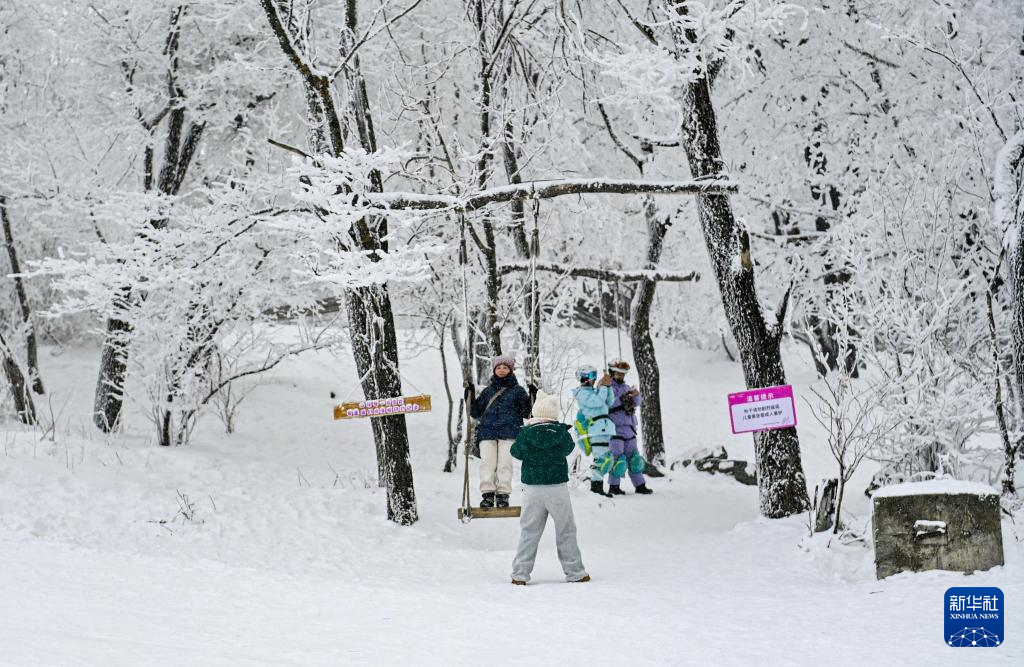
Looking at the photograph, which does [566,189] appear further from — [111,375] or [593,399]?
[111,375]

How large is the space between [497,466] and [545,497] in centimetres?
182

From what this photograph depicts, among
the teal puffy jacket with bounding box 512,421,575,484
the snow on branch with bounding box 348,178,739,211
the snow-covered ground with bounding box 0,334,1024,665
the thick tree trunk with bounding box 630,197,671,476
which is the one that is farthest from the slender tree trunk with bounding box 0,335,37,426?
the thick tree trunk with bounding box 630,197,671,476

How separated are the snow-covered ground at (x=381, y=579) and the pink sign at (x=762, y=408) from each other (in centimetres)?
100

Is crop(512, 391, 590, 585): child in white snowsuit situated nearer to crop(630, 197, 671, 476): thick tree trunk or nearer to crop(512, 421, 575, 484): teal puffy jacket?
crop(512, 421, 575, 484): teal puffy jacket

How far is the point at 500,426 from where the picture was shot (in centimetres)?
847

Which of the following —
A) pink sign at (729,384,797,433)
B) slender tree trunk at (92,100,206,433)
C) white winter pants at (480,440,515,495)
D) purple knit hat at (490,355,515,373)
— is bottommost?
white winter pants at (480,440,515,495)

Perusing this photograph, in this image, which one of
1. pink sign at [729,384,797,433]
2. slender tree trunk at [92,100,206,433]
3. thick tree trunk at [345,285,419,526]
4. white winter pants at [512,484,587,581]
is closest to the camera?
white winter pants at [512,484,587,581]

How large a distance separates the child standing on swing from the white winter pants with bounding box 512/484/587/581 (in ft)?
5.33

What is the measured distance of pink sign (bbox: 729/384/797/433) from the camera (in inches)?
305

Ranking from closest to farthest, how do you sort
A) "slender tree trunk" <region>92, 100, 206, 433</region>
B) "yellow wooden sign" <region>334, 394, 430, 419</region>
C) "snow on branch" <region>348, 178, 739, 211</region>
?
"yellow wooden sign" <region>334, 394, 430, 419</region>, "snow on branch" <region>348, 178, 739, 211</region>, "slender tree trunk" <region>92, 100, 206, 433</region>

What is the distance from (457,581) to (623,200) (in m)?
11.3

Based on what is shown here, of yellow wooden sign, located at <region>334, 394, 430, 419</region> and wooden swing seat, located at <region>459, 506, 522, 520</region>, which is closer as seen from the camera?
wooden swing seat, located at <region>459, 506, 522, 520</region>

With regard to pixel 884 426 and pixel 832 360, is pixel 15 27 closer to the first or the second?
pixel 884 426

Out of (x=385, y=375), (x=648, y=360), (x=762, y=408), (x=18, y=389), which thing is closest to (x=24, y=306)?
(x=18, y=389)
